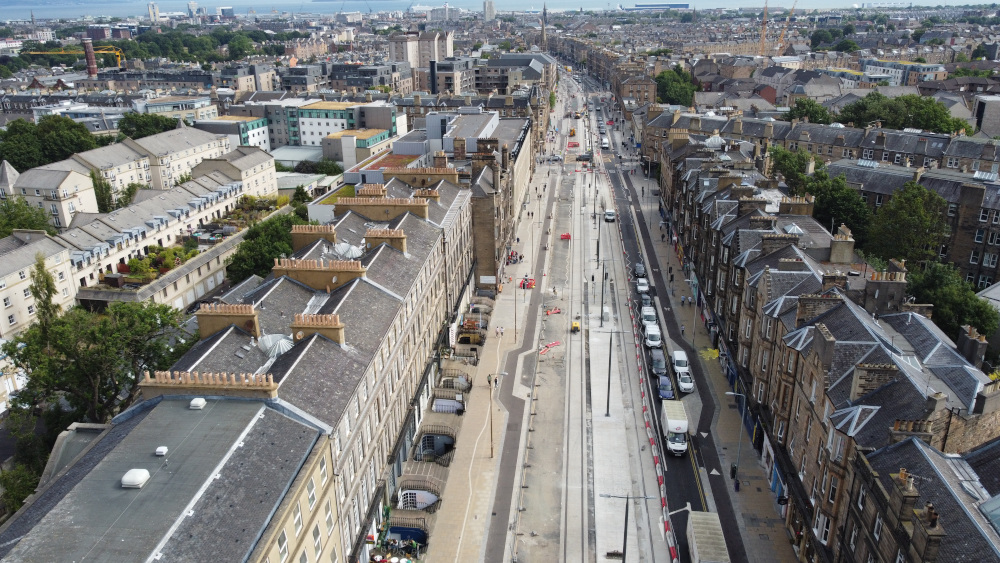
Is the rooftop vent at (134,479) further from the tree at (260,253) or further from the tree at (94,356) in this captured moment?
the tree at (260,253)

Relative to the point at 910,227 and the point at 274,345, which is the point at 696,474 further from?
the point at 910,227

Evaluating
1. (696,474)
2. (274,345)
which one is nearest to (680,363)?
(696,474)

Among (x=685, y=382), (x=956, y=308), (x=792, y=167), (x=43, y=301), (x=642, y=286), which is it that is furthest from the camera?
(x=792, y=167)

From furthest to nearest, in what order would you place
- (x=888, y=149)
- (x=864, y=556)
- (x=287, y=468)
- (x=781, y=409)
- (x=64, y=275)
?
(x=888, y=149) → (x=64, y=275) → (x=781, y=409) → (x=864, y=556) → (x=287, y=468)

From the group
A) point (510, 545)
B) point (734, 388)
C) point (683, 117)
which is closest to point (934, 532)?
point (510, 545)

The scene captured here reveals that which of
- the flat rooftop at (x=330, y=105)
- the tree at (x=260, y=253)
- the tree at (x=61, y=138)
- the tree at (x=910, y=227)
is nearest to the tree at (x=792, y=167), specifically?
the tree at (x=910, y=227)

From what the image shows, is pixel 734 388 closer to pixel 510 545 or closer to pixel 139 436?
pixel 510 545
